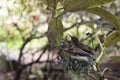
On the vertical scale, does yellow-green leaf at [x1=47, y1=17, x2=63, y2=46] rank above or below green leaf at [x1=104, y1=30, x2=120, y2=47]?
above

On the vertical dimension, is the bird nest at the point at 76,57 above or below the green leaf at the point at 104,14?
below

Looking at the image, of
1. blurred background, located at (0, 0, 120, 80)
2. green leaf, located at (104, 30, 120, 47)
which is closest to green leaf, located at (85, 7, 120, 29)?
green leaf, located at (104, 30, 120, 47)

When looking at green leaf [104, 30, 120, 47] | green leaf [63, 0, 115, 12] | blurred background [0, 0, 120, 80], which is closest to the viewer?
green leaf [63, 0, 115, 12]

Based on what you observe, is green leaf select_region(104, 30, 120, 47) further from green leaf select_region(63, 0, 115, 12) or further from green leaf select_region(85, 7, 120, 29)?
green leaf select_region(63, 0, 115, 12)

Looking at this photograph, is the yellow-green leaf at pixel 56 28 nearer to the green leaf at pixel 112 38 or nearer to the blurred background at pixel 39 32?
the green leaf at pixel 112 38

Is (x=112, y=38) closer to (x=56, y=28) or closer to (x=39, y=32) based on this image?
(x=56, y=28)

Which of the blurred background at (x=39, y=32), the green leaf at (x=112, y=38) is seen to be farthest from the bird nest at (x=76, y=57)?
the blurred background at (x=39, y=32)

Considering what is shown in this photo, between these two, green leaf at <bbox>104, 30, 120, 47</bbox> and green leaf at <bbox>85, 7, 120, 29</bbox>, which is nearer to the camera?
green leaf at <bbox>85, 7, 120, 29</bbox>

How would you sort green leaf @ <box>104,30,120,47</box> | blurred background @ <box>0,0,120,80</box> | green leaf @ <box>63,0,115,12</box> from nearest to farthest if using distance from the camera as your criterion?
green leaf @ <box>63,0,115,12</box>
green leaf @ <box>104,30,120,47</box>
blurred background @ <box>0,0,120,80</box>

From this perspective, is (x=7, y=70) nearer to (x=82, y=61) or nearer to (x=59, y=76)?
(x=59, y=76)

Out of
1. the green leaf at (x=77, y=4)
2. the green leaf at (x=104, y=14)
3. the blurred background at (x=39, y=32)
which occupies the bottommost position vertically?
the blurred background at (x=39, y=32)

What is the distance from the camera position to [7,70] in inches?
169

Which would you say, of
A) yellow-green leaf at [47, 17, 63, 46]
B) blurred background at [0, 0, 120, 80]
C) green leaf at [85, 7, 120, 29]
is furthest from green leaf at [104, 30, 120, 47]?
blurred background at [0, 0, 120, 80]

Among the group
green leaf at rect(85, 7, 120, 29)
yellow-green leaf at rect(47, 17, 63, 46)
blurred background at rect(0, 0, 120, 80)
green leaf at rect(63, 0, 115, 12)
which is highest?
green leaf at rect(63, 0, 115, 12)
